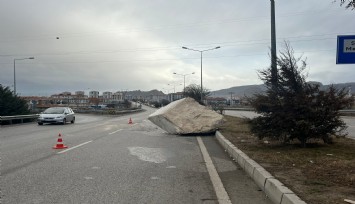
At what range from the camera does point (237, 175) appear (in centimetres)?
873

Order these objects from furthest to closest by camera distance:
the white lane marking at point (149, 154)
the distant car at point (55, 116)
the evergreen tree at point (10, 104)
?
the evergreen tree at point (10, 104), the distant car at point (55, 116), the white lane marking at point (149, 154)

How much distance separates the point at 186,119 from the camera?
809 inches

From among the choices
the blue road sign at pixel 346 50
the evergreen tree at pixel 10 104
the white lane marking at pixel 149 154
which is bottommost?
the white lane marking at pixel 149 154

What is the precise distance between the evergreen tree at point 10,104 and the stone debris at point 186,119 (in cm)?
1951

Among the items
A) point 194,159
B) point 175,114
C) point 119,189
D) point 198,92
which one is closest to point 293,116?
point 194,159

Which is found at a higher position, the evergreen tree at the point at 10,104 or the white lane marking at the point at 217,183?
the evergreen tree at the point at 10,104

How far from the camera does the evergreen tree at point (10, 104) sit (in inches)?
1389

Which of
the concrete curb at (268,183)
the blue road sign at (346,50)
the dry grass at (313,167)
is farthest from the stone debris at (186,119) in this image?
the blue road sign at (346,50)

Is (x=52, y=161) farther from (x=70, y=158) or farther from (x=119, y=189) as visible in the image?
(x=119, y=189)

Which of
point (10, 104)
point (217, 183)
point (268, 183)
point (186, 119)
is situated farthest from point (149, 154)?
point (10, 104)

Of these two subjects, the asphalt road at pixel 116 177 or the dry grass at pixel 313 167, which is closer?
the dry grass at pixel 313 167

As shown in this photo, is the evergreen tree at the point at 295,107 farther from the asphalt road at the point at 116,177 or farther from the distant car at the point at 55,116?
the distant car at the point at 55,116

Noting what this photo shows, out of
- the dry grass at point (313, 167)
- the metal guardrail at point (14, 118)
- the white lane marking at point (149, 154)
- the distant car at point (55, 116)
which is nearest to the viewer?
the dry grass at point (313, 167)

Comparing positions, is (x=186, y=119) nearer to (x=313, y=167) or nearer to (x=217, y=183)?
(x=313, y=167)
